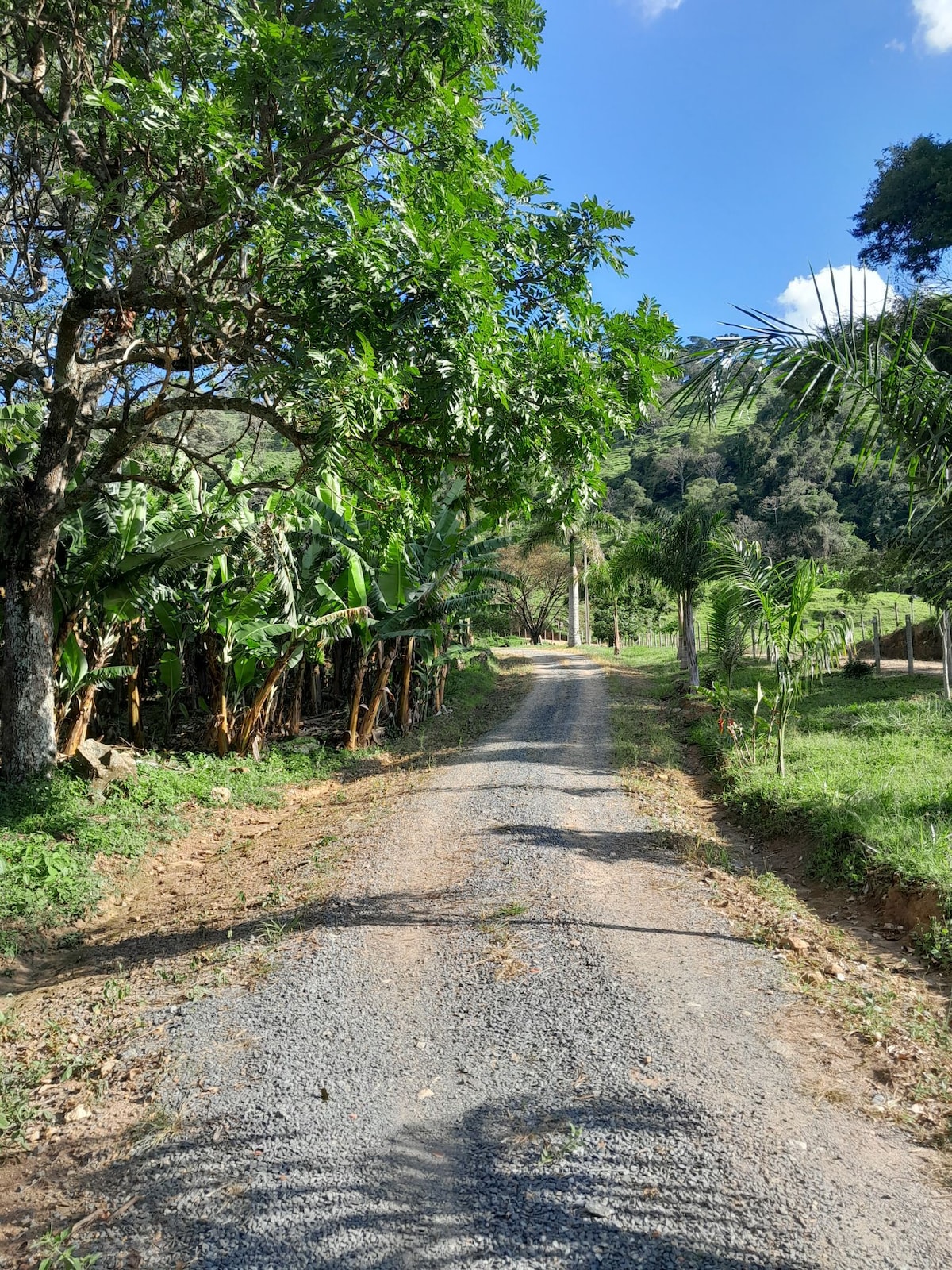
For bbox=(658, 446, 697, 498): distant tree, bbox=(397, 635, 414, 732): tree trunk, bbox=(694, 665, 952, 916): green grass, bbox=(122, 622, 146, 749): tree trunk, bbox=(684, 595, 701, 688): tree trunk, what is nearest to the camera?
bbox=(694, 665, 952, 916): green grass

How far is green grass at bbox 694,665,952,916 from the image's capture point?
6.41m

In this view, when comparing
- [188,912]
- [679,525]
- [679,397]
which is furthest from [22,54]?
[679,525]

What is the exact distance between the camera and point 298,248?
5.50m

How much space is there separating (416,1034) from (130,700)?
311 inches

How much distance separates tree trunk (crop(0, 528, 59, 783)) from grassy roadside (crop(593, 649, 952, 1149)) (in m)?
6.78

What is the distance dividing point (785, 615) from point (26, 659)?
8529mm

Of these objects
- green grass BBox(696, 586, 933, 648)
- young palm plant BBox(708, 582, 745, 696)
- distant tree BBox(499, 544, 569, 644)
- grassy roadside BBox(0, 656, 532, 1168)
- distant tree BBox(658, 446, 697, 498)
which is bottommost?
grassy roadside BBox(0, 656, 532, 1168)

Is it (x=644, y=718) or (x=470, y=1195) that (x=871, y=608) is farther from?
(x=470, y=1195)

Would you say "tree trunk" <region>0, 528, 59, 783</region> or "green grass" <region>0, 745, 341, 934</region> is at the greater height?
"tree trunk" <region>0, 528, 59, 783</region>

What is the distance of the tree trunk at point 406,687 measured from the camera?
535 inches

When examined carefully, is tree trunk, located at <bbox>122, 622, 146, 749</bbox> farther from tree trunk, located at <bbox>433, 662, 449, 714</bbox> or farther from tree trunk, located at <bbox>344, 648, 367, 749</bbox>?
tree trunk, located at <bbox>433, 662, 449, 714</bbox>

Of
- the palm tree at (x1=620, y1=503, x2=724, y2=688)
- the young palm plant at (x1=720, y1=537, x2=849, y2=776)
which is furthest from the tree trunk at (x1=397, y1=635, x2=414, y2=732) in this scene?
the palm tree at (x1=620, y1=503, x2=724, y2=688)

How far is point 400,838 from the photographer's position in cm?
784

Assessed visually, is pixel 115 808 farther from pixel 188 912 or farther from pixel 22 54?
pixel 22 54
